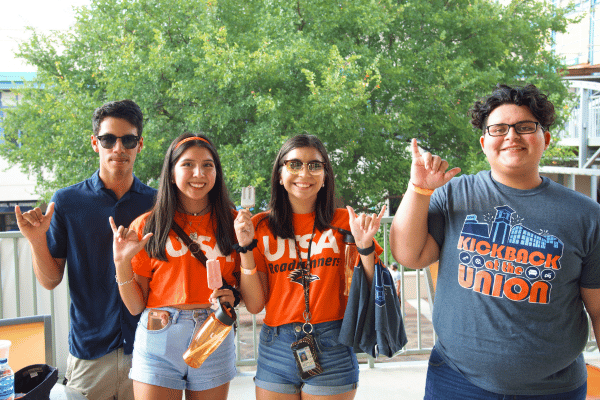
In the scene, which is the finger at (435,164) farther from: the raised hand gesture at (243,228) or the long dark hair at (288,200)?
the raised hand gesture at (243,228)

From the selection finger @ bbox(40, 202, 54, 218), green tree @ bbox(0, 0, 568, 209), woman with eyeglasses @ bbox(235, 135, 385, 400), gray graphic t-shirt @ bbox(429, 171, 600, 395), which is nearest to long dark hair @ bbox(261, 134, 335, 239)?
woman with eyeglasses @ bbox(235, 135, 385, 400)

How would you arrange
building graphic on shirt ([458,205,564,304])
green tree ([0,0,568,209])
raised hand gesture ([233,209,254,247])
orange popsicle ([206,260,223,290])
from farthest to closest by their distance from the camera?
green tree ([0,0,568,209]) < raised hand gesture ([233,209,254,247]) < orange popsicle ([206,260,223,290]) < building graphic on shirt ([458,205,564,304])

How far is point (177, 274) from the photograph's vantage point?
2000mm

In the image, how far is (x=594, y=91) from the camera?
15953 millimetres

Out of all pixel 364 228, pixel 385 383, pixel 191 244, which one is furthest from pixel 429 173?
pixel 385 383

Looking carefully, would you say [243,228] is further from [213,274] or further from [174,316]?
[174,316]

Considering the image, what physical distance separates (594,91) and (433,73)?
9.50 metres

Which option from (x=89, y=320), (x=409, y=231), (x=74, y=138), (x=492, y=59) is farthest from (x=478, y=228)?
(x=492, y=59)

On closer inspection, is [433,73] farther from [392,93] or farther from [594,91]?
[594,91]

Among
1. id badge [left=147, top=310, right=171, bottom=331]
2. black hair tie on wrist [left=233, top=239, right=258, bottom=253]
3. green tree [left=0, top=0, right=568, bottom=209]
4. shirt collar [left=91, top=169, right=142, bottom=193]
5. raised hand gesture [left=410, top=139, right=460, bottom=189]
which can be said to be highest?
green tree [left=0, top=0, right=568, bottom=209]

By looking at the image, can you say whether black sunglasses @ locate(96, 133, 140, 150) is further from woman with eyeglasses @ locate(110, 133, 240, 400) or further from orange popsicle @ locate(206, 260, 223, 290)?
orange popsicle @ locate(206, 260, 223, 290)

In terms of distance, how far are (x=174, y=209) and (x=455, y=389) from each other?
143cm

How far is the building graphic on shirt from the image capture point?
170cm

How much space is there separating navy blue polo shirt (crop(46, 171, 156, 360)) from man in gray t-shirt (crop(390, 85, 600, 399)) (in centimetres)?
138
